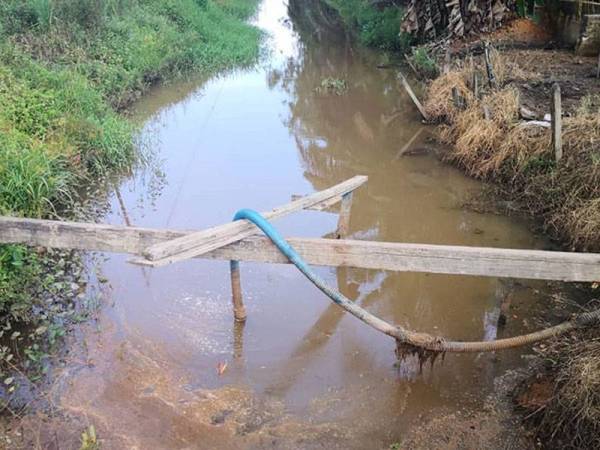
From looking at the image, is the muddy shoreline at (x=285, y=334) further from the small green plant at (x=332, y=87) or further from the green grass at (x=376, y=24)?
the green grass at (x=376, y=24)

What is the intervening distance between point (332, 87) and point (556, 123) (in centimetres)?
732

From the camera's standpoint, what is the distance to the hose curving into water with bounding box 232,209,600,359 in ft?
12.0

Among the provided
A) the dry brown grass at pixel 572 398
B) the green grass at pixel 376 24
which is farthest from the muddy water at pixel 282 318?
the green grass at pixel 376 24

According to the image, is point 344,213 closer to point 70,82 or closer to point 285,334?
point 285,334

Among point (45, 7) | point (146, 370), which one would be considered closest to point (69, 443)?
point (146, 370)

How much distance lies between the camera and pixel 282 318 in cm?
530

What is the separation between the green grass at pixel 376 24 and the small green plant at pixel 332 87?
3361 millimetres

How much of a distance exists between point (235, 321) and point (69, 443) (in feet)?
5.82

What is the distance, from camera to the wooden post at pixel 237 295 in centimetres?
476

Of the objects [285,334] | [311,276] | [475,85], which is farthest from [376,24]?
[311,276]

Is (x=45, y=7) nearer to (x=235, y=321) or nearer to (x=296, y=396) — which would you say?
(x=235, y=321)

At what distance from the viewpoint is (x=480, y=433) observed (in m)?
3.96

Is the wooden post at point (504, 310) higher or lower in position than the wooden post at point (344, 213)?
lower

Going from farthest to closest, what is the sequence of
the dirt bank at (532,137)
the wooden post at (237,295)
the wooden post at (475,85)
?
the wooden post at (475,85), the dirt bank at (532,137), the wooden post at (237,295)
